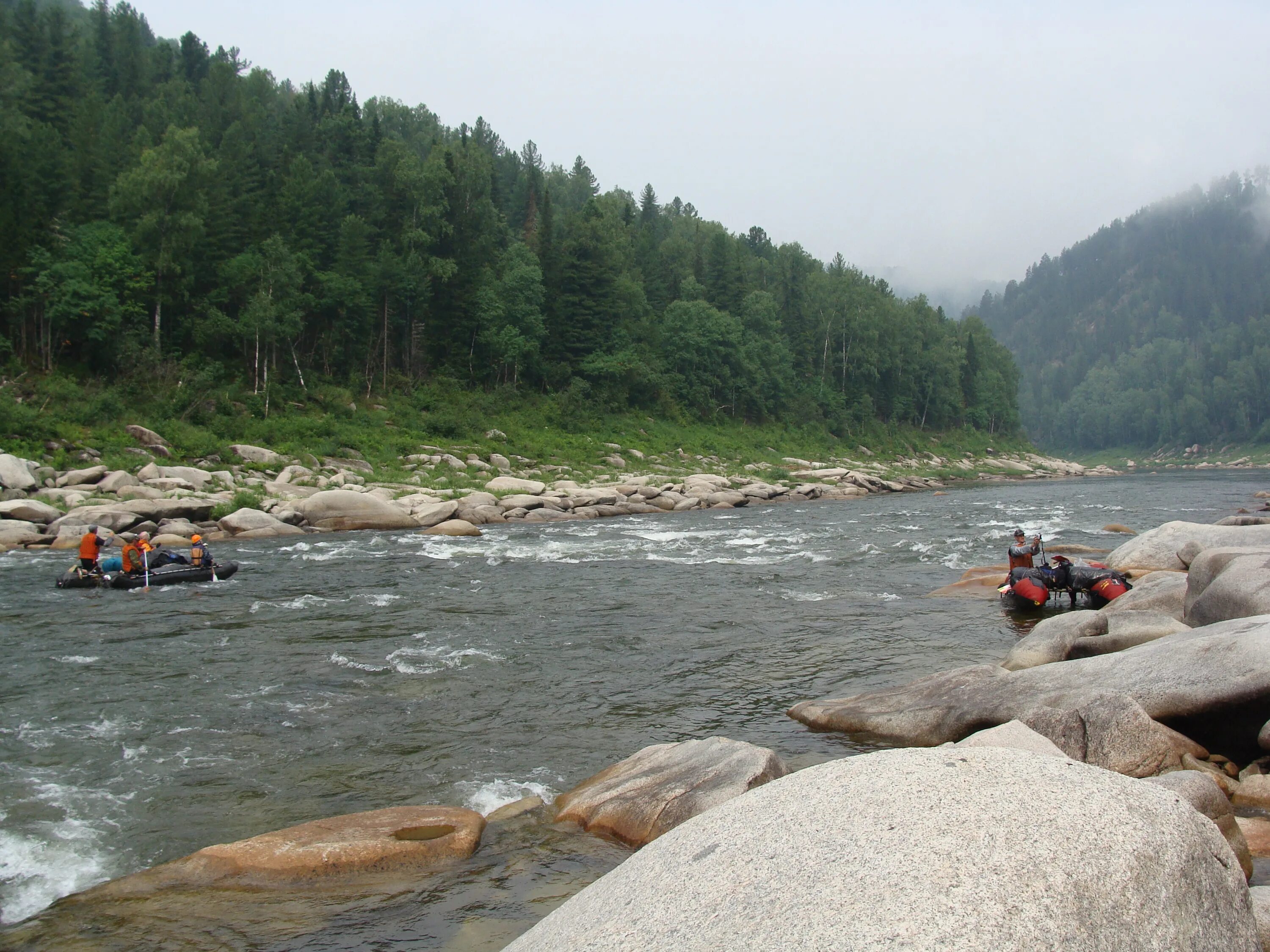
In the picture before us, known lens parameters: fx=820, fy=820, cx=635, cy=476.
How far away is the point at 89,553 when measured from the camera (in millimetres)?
18922

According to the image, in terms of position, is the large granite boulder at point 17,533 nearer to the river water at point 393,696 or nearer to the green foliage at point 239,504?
the river water at point 393,696

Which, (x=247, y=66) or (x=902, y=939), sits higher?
(x=247, y=66)

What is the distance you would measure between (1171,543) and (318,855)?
18949mm

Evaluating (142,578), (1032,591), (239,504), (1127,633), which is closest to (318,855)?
(1127,633)

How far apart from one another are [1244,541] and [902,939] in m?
16.8

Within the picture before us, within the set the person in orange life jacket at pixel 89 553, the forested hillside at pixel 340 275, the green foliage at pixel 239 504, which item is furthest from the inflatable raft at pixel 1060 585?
the forested hillside at pixel 340 275

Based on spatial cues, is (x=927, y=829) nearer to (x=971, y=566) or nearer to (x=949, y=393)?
(x=971, y=566)

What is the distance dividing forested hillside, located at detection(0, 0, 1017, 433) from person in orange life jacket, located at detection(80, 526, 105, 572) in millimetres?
22556

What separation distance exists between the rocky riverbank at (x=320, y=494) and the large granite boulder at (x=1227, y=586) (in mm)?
21382

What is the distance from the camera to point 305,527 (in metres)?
29.2

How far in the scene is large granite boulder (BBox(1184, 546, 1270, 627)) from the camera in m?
11.0

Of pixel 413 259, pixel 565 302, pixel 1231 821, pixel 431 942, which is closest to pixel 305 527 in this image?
pixel 431 942

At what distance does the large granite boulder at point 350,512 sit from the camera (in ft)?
96.5

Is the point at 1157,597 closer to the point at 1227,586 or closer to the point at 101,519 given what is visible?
the point at 1227,586
